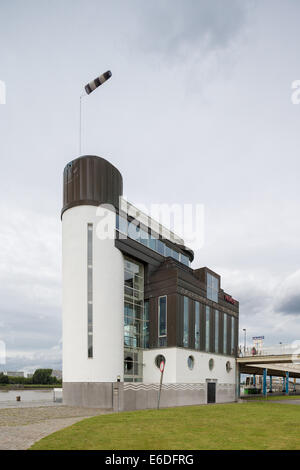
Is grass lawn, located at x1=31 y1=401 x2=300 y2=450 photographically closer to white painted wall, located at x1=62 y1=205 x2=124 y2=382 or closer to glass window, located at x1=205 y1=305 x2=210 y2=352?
white painted wall, located at x1=62 y1=205 x2=124 y2=382

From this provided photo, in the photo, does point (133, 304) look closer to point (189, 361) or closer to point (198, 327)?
point (198, 327)

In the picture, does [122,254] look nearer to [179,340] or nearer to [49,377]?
[179,340]

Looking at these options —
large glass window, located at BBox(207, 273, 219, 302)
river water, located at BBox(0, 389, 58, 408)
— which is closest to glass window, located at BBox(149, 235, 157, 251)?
large glass window, located at BBox(207, 273, 219, 302)

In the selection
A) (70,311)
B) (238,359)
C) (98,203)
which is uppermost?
(98,203)

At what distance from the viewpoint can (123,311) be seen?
37875 mm

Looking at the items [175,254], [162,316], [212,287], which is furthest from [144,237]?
[212,287]

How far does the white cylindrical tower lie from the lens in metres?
34.1

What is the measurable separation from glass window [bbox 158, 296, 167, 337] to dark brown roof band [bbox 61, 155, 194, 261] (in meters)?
10.9

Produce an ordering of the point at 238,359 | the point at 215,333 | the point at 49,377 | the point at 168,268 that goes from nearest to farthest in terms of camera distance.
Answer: the point at 168,268 < the point at 215,333 < the point at 238,359 < the point at 49,377

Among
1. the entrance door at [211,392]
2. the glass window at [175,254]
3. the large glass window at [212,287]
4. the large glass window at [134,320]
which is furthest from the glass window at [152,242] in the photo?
the entrance door at [211,392]

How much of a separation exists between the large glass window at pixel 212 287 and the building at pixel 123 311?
0.64 metres

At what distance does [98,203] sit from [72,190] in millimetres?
3080

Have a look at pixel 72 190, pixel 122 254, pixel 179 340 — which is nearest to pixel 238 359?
pixel 179 340
